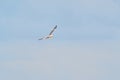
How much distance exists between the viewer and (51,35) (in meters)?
50.4

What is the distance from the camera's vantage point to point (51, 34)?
169 ft

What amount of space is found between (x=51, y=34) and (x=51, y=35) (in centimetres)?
130
